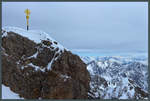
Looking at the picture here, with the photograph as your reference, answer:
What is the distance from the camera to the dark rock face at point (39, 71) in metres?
18.4

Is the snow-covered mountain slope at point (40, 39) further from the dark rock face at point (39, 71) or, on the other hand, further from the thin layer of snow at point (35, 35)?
the dark rock face at point (39, 71)

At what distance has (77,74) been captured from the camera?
73.0 ft

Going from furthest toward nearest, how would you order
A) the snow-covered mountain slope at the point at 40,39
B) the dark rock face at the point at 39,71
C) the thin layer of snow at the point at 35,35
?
the thin layer of snow at the point at 35,35 < the snow-covered mountain slope at the point at 40,39 < the dark rock face at the point at 39,71

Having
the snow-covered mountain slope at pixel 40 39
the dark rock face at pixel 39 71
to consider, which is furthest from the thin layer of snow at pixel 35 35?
the dark rock face at pixel 39 71

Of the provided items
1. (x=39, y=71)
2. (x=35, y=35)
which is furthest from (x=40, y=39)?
(x=39, y=71)

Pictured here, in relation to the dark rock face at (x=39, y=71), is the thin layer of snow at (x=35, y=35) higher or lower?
higher

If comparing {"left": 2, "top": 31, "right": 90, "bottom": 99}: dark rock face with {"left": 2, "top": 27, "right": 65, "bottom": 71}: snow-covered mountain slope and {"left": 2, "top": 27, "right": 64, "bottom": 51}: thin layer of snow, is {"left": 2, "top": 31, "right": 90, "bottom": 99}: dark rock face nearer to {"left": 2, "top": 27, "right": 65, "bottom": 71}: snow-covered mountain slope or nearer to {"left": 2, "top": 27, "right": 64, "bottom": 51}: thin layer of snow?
{"left": 2, "top": 27, "right": 65, "bottom": 71}: snow-covered mountain slope

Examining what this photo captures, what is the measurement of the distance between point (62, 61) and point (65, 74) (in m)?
1.79

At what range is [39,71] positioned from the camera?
20.4 metres

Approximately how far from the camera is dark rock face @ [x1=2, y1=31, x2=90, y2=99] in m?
18.4

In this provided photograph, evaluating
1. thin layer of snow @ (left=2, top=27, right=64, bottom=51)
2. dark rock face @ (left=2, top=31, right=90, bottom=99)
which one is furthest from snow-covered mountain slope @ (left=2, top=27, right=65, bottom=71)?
dark rock face @ (left=2, top=31, right=90, bottom=99)

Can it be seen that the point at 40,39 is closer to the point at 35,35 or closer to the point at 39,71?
the point at 35,35

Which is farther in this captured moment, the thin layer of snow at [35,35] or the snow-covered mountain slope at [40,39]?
the thin layer of snow at [35,35]

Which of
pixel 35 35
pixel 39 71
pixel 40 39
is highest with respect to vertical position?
pixel 35 35
